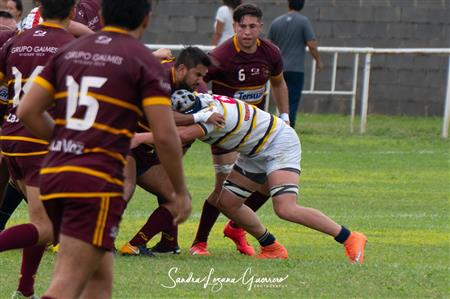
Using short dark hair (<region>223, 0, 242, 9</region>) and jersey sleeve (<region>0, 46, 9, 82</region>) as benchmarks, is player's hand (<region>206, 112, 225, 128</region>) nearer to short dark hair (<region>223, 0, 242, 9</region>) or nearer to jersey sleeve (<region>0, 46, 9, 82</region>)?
jersey sleeve (<region>0, 46, 9, 82</region>)

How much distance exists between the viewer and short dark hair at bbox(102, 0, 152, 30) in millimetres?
5793

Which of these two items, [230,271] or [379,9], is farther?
[379,9]

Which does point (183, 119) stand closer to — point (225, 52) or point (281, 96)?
A: point (225, 52)

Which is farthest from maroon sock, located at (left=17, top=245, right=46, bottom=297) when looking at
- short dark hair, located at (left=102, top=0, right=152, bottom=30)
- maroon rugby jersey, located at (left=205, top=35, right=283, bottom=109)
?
maroon rugby jersey, located at (left=205, top=35, right=283, bottom=109)

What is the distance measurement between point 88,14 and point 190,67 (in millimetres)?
1936

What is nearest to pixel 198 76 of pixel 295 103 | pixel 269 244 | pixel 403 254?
pixel 269 244

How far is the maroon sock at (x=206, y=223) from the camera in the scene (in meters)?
9.94

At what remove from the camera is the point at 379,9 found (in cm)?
2202

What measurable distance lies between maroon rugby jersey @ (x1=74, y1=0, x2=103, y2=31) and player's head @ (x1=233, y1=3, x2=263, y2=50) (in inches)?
44.4

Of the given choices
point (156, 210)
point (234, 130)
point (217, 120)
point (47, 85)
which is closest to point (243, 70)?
point (234, 130)

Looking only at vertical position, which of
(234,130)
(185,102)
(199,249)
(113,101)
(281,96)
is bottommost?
(199,249)

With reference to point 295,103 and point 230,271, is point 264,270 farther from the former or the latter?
point 295,103

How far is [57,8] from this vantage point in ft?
24.9

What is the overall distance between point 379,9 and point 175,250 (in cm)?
1292
